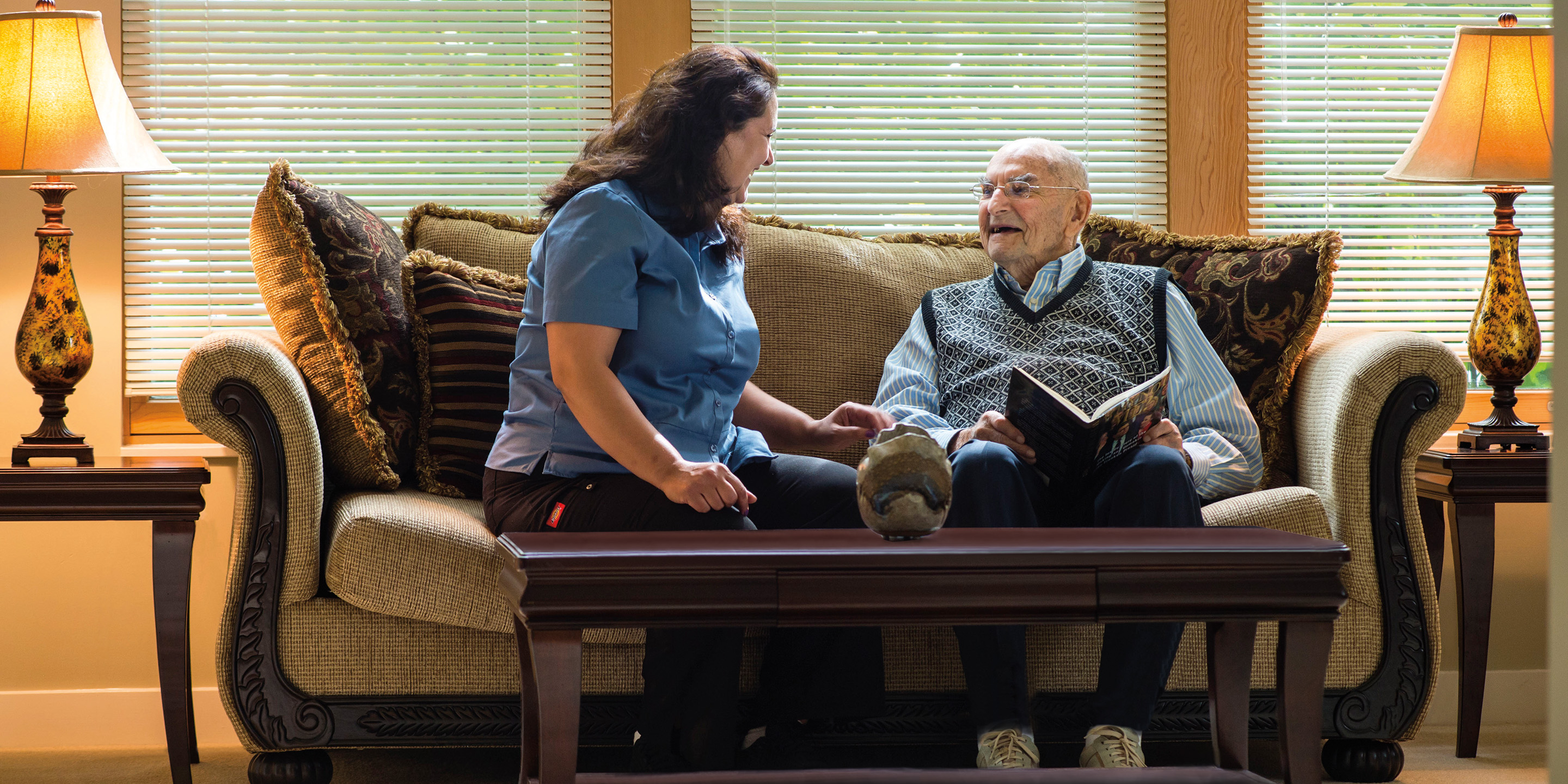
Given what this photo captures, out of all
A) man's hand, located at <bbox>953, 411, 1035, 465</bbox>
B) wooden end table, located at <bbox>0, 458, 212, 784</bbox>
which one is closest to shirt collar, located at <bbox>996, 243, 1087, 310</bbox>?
man's hand, located at <bbox>953, 411, 1035, 465</bbox>

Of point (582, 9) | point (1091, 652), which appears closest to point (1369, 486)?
point (1091, 652)

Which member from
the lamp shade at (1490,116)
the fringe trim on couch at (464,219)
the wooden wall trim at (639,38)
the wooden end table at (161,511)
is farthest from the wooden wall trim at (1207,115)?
the wooden end table at (161,511)

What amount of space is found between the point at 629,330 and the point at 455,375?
0.53 meters

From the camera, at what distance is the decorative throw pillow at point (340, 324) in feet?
6.55

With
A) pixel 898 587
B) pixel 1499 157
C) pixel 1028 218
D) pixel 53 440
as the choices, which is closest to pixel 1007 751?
pixel 898 587

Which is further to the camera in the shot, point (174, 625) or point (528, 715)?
point (174, 625)

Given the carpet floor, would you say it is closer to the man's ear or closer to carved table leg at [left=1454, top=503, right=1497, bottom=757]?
carved table leg at [left=1454, top=503, right=1497, bottom=757]

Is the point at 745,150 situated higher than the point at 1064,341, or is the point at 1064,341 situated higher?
the point at 745,150

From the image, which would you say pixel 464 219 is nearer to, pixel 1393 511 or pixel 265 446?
pixel 265 446

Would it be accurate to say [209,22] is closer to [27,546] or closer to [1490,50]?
[27,546]

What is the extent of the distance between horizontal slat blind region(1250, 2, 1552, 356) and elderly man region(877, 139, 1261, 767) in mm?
826

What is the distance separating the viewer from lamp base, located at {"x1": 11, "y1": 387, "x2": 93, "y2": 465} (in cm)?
213

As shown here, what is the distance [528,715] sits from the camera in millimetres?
1506

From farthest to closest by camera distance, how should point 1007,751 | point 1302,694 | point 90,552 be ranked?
point 90,552, point 1007,751, point 1302,694
